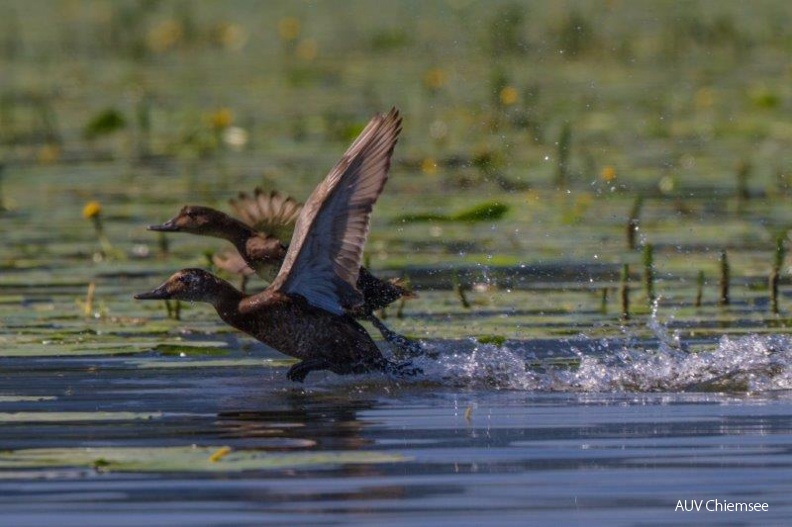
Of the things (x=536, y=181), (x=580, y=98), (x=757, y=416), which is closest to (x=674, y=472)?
(x=757, y=416)

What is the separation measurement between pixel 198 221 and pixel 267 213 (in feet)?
1.80

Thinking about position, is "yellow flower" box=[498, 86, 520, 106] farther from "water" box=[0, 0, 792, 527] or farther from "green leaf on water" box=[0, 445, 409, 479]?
"green leaf on water" box=[0, 445, 409, 479]

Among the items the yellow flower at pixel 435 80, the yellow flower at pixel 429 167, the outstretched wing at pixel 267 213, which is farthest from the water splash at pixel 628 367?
the yellow flower at pixel 435 80

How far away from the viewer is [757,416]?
7.34m

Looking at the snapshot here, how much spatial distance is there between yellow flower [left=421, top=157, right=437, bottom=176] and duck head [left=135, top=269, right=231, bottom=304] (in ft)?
22.9

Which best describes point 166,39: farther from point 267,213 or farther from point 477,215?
point 267,213

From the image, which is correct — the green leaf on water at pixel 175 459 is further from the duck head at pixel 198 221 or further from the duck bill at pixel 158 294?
the duck head at pixel 198 221

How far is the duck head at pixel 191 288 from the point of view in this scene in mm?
8781

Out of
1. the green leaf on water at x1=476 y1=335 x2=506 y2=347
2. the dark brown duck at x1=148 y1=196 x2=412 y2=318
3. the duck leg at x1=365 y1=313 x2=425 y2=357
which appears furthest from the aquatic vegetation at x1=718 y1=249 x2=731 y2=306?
the duck leg at x1=365 y1=313 x2=425 y2=357

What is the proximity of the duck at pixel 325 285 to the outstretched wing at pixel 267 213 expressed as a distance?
4.86 ft

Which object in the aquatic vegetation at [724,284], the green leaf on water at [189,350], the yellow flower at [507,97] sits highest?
the yellow flower at [507,97]

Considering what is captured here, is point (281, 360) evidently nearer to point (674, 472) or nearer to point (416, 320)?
point (416, 320)

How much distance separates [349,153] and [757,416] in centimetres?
205

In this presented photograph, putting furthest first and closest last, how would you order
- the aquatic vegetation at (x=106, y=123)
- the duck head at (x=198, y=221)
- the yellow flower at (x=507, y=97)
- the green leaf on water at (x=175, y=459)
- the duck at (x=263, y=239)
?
1. the yellow flower at (x=507, y=97)
2. the aquatic vegetation at (x=106, y=123)
3. the duck head at (x=198, y=221)
4. the duck at (x=263, y=239)
5. the green leaf on water at (x=175, y=459)
